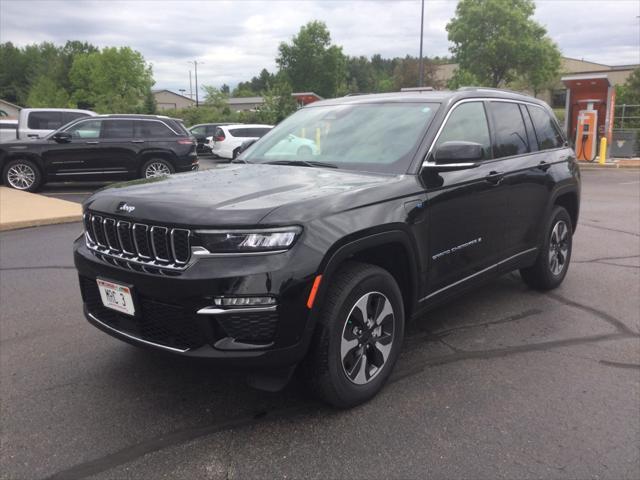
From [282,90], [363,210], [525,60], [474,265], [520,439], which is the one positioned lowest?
[520,439]

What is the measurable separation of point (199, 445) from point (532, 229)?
3.38 meters

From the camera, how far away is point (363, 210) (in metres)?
3.06

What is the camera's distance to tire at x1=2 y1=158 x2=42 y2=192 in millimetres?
12680

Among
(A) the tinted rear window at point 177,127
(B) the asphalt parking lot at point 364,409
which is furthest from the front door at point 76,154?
(B) the asphalt parking lot at point 364,409

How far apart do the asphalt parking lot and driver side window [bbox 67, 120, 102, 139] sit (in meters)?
9.03

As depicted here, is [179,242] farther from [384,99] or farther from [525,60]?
[525,60]

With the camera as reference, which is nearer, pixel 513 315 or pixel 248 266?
pixel 248 266

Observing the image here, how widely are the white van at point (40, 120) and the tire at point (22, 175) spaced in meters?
3.17

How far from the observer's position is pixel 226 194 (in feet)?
9.86

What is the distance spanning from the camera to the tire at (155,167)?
13508 millimetres

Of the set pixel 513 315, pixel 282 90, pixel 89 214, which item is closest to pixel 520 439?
pixel 513 315

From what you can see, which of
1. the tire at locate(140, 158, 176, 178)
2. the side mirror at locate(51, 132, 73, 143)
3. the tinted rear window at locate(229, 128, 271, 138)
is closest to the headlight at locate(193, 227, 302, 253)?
the tire at locate(140, 158, 176, 178)

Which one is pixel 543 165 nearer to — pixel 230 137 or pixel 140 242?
pixel 140 242

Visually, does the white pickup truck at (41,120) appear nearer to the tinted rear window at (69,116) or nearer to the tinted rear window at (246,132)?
the tinted rear window at (69,116)
